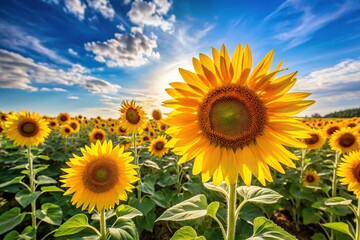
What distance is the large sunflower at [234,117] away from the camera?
1.87 m

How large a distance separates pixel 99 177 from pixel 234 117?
7.06ft

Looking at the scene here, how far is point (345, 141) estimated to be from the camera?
6453 mm

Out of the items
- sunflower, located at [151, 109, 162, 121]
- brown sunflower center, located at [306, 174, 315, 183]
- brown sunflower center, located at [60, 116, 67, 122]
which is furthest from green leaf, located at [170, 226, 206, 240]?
brown sunflower center, located at [60, 116, 67, 122]

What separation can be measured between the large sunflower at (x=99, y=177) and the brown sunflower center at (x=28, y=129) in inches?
125

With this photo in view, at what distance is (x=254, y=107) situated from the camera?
1991mm

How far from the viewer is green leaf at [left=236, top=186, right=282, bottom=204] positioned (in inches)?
85.0

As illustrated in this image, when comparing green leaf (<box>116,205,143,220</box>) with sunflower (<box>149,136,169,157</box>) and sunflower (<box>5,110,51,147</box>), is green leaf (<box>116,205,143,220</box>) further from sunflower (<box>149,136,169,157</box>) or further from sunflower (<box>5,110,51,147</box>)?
sunflower (<box>149,136,169,157</box>)

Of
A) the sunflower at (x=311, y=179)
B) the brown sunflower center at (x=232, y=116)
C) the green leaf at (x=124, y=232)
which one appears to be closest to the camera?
the brown sunflower center at (x=232, y=116)

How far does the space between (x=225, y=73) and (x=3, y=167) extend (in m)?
8.69

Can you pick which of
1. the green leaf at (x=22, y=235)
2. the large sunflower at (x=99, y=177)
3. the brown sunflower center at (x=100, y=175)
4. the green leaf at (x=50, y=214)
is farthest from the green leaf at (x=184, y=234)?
the green leaf at (x=22, y=235)

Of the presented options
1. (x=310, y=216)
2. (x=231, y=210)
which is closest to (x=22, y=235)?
(x=231, y=210)

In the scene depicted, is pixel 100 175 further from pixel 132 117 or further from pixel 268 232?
pixel 132 117

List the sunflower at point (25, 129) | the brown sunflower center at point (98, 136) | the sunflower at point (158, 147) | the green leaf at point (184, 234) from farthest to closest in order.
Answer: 1. the brown sunflower center at point (98, 136)
2. the sunflower at point (158, 147)
3. the sunflower at point (25, 129)
4. the green leaf at point (184, 234)

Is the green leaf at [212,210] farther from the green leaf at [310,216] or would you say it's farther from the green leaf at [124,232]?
the green leaf at [310,216]
